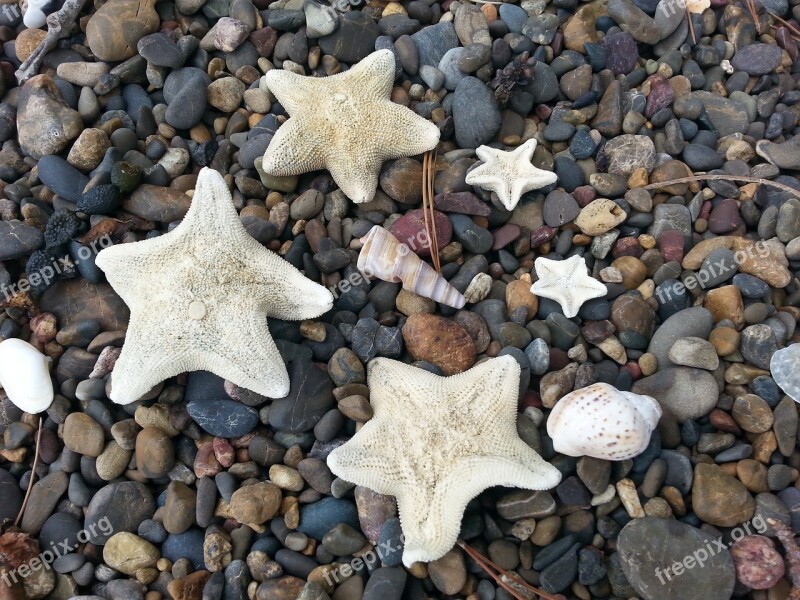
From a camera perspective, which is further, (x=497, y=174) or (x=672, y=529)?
(x=497, y=174)

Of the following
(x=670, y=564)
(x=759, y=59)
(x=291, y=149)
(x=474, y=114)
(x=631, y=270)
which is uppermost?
(x=759, y=59)

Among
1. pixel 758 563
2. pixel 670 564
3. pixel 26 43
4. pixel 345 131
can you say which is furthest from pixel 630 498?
pixel 26 43

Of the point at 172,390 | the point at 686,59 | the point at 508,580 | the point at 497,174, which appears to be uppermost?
the point at 686,59

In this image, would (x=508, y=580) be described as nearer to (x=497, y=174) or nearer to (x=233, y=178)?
(x=497, y=174)

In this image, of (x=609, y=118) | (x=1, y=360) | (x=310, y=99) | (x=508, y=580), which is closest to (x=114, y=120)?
(x=310, y=99)

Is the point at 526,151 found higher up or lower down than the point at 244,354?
higher up

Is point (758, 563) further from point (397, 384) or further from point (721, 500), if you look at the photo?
point (397, 384)

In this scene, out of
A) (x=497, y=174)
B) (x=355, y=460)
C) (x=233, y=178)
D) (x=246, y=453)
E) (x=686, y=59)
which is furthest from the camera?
(x=686, y=59)
